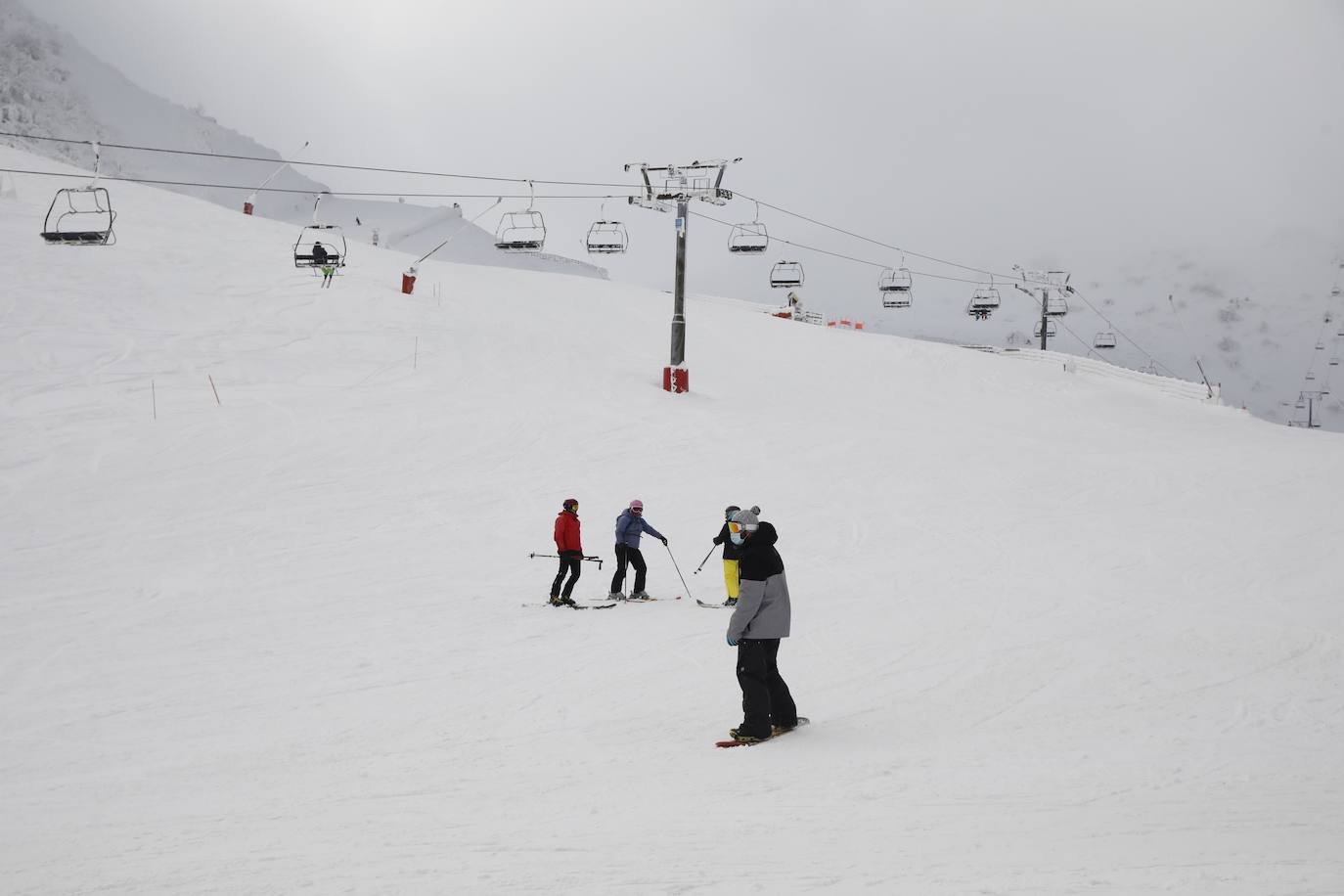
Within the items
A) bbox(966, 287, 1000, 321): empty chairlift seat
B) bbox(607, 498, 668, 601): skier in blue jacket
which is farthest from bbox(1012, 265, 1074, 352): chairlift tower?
bbox(607, 498, 668, 601): skier in blue jacket

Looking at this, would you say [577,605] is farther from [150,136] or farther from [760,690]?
[150,136]

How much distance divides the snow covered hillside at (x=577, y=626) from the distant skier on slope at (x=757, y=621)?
33 cm

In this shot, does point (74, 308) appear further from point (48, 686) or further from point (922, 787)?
point (922, 787)

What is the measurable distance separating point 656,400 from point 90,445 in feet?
44.6

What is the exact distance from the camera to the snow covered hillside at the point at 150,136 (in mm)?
78250

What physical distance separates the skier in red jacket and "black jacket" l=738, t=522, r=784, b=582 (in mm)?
5545

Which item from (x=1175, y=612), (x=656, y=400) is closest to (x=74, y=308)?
(x=656, y=400)

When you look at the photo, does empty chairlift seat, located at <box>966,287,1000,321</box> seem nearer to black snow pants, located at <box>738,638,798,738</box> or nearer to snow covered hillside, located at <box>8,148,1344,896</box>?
snow covered hillside, located at <box>8,148,1344,896</box>

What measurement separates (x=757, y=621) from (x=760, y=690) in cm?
52

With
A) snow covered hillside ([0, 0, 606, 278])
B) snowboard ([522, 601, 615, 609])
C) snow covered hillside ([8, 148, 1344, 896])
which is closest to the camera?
snow covered hillside ([8, 148, 1344, 896])

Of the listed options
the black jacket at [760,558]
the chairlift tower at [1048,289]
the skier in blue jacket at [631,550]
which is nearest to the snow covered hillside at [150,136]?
the chairlift tower at [1048,289]

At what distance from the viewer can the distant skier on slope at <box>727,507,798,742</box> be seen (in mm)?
7145

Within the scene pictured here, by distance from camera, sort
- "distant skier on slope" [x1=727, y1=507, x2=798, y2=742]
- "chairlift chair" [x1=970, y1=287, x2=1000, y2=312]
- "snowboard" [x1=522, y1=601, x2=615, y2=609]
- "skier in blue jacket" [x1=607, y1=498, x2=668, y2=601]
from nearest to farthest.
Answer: "distant skier on slope" [x1=727, y1=507, x2=798, y2=742] < "snowboard" [x1=522, y1=601, x2=615, y2=609] < "skier in blue jacket" [x1=607, y1=498, x2=668, y2=601] < "chairlift chair" [x1=970, y1=287, x2=1000, y2=312]

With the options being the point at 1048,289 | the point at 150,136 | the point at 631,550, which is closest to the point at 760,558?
the point at 631,550
